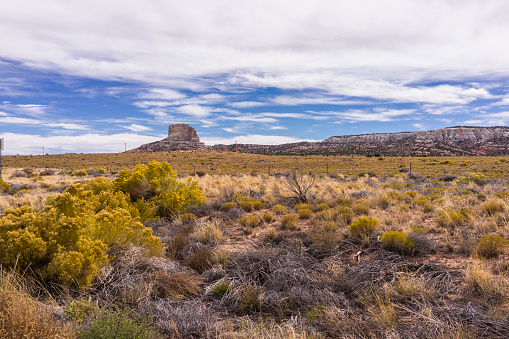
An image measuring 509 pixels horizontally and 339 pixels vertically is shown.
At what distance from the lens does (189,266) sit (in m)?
5.25

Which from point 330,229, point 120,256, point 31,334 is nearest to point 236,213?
point 330,229

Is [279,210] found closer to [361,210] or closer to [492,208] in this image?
[361,210]

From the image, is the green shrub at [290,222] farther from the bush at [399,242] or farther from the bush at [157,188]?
the bush at [157,188]

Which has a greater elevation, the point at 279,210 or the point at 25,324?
the point at 25,324

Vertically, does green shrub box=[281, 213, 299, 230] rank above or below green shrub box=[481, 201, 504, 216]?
below

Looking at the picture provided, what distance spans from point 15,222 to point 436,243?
7.70 m

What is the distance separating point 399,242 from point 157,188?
7285mm

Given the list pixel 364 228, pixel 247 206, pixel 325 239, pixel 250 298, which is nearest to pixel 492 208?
pixel 364 228

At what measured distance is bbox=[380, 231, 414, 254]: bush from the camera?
5551 mm

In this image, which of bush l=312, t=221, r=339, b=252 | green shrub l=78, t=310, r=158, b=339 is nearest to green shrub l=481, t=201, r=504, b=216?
bush l=312, t=221, r=339, b=252

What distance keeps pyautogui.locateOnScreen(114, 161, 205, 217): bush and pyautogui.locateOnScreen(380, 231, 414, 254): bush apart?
611 cm

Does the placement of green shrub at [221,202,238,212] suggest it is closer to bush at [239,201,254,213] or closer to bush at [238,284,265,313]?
bush at [239,201,254,213]

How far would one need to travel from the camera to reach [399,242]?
5.60 meters

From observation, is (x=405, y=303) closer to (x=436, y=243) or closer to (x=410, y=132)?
(x=436, y=243)
